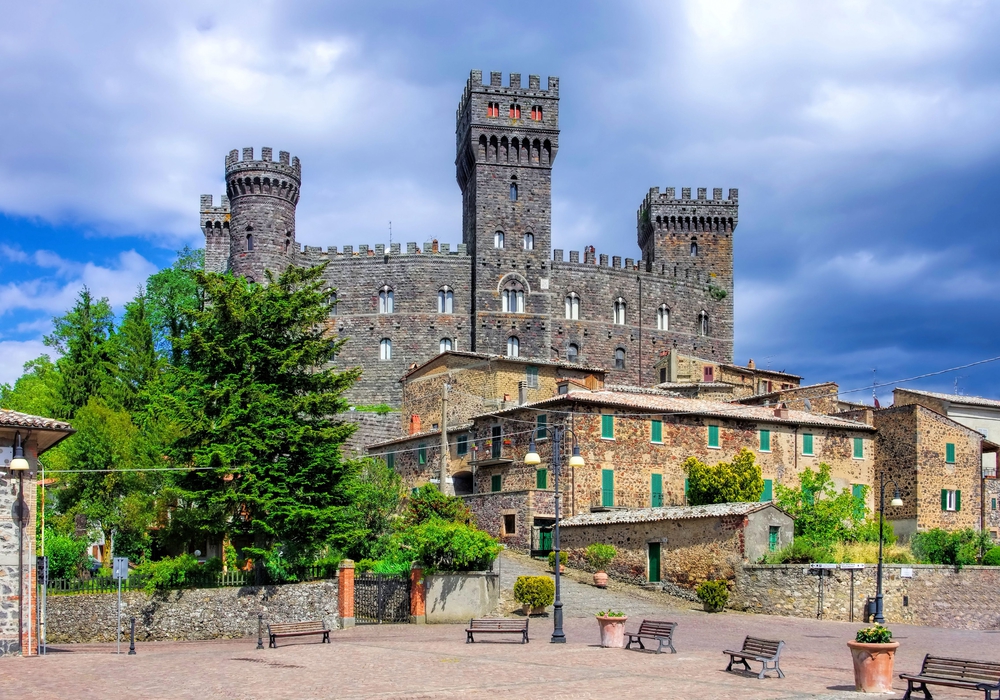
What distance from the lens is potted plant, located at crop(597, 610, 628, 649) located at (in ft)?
74.5

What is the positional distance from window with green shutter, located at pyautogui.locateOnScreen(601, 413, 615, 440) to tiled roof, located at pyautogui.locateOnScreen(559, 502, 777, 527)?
2911 mm

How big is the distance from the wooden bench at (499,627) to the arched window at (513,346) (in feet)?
145

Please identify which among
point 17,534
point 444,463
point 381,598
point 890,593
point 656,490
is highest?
point 444,463

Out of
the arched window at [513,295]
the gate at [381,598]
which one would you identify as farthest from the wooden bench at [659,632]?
the arched window at [513,295]

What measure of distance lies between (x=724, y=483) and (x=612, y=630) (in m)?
19.4

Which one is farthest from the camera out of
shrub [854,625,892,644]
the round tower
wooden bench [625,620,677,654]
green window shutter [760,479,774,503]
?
the round tower

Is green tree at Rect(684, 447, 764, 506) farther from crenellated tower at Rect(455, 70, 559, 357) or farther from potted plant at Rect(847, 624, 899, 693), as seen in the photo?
crenellated tower at Rect(455, 70, 559, 357)

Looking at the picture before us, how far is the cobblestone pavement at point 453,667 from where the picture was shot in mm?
16703

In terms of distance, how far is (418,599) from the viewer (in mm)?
30453

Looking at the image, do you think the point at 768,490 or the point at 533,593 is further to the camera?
the point at 768,490

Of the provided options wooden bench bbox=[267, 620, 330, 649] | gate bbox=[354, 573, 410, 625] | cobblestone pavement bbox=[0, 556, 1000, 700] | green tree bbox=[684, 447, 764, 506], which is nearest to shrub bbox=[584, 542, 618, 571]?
green tree bbox=[684, 447, 764, 506]

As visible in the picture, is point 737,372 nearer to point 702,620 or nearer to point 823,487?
point 823,487

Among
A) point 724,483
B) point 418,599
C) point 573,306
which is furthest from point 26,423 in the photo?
point 573,306

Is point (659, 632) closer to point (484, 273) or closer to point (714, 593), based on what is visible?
point (714, 593)
